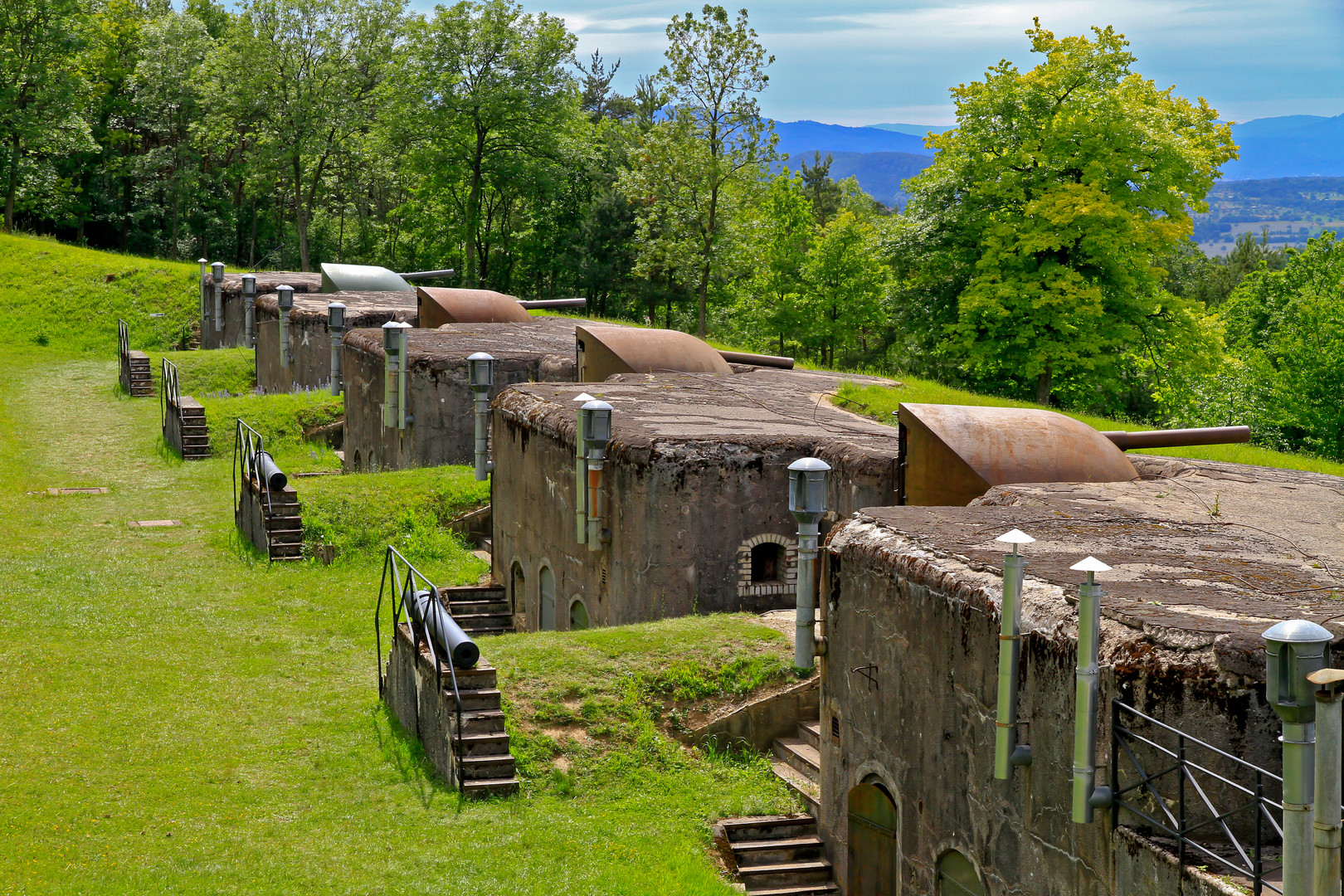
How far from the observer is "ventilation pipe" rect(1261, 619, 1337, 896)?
679 centimetres

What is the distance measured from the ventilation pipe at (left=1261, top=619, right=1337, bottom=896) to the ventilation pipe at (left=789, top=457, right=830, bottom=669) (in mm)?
6835

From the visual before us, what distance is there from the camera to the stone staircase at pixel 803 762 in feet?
47.2

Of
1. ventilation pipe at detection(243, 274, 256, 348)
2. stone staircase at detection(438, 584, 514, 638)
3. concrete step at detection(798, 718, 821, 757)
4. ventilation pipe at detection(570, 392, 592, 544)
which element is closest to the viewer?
concrete step at detection(798, 718, 821, 757)

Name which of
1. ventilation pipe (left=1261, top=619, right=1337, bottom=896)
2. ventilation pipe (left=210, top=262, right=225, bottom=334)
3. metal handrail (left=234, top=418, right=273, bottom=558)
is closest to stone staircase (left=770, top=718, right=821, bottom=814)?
ventilation pipe (left=1261, top=619, right=1337, bottom=896)

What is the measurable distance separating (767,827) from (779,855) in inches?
14.6

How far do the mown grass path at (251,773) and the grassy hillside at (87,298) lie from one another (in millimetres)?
26809

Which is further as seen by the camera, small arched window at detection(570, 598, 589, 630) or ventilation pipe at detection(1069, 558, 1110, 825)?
small arched window at detection(570, 598, 589, 630)

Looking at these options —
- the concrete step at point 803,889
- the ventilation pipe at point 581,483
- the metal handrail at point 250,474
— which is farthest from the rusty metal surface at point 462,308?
the concrete step at point 803,889

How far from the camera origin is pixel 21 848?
11.3 metres

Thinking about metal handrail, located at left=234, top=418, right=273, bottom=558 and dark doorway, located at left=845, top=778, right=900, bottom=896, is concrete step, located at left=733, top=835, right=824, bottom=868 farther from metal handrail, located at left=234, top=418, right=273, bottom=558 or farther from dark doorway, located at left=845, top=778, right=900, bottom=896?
metal handrail, located at left=234, top=418, right=273, bottom=558

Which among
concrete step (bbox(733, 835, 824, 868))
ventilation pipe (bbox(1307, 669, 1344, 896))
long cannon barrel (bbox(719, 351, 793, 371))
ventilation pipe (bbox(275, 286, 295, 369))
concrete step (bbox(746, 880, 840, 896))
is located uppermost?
ventilation pipe (bbox(275, 286, 295, 369))

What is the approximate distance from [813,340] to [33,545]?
117ft

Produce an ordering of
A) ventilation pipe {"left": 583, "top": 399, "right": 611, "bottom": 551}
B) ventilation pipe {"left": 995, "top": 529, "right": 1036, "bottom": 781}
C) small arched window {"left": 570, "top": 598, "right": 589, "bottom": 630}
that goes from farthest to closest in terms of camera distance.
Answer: small arched window {"left": 570, "top": 598, "right": 589, "bottom": 630}, ventilation pipe {"left": 583, "top": 399, "right": 611, "bottom": 551}, ventilation pipe {"left": 995, "top": 529, "right": 1036, "bottom": 781}

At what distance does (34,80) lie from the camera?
5491cm
